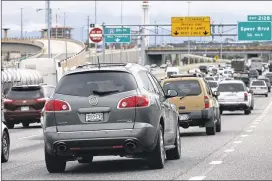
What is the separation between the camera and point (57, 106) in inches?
561

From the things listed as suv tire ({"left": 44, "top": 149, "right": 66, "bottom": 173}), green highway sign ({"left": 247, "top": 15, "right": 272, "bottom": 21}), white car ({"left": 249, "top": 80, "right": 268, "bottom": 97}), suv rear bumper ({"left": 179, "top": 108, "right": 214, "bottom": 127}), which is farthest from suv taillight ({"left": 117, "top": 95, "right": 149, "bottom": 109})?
white car ({"left": 249, "top": 80, "right": 268, "bottom": 97})

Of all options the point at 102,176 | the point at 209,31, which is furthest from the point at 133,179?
the point at 209,31

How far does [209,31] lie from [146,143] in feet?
190

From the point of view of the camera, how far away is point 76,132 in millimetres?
14086

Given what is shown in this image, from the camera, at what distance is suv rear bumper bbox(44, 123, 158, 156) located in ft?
46.0

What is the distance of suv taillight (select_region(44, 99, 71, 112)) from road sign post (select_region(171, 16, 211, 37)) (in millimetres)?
57482

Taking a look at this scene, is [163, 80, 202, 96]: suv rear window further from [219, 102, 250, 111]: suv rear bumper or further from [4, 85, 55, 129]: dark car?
[219, 102, 250, 111]: suv rear bumper

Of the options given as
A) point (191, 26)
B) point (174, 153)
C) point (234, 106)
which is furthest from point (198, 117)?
point (191, 26)

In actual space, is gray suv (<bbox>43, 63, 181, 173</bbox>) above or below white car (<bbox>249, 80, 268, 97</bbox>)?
above

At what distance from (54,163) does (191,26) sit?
57.4 metres

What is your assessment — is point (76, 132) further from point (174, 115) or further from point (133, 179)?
point (174, 115)

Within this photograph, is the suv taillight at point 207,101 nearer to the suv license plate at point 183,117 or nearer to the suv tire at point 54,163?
the suv license plate at point 183,117

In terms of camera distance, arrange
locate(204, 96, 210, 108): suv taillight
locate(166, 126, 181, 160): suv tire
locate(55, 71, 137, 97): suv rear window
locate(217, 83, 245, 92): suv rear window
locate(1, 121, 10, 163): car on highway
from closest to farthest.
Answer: locate(55, 71, 137, 97): suv rear window → locate(166, 126, 181, 160): suv tire → locate(1, 121, 10, 163): car on highway → locate(204, 96, 210, 108): suv taillight → locate(217, 83, 245, 92): suv rear window

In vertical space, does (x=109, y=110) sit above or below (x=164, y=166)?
above
